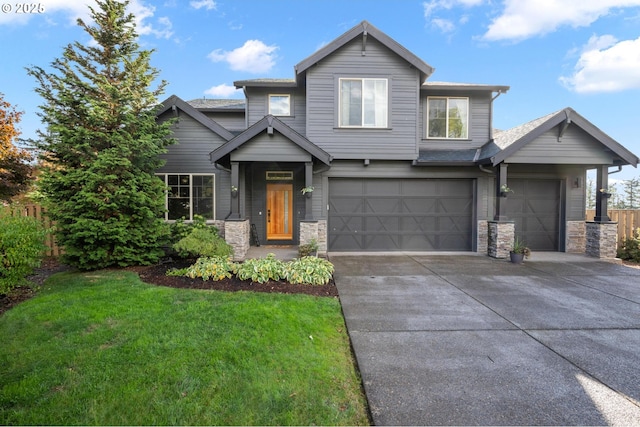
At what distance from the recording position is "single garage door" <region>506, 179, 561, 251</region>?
10.5 metres

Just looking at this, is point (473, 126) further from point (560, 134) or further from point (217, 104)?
point (217, 104)

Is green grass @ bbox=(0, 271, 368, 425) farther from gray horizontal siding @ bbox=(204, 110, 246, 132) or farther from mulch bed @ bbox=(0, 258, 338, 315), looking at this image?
gray horizontal siding @ bbox=(204, 110, 246, 132)

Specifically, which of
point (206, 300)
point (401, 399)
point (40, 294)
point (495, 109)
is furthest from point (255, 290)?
point (495, 109)

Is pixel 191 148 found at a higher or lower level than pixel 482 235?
higher

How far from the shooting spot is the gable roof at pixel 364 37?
950cm

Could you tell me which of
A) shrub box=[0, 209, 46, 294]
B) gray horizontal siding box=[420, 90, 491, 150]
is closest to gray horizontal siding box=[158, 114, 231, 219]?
shrub box=[0, 209, 46, 294]

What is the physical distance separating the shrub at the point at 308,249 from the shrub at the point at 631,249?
30.9 ft

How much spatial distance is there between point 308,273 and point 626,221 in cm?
1075

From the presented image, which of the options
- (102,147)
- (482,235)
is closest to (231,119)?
(102,147)

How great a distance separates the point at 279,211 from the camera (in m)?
11.1

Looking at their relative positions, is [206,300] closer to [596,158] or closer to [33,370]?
[33,370]

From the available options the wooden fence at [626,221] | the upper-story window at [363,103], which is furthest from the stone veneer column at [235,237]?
the wooden fence at [626,221]

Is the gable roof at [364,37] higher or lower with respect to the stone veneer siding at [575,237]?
higher

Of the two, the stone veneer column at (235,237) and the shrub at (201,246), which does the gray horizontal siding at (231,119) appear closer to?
the stone veneer column at (235,237)
